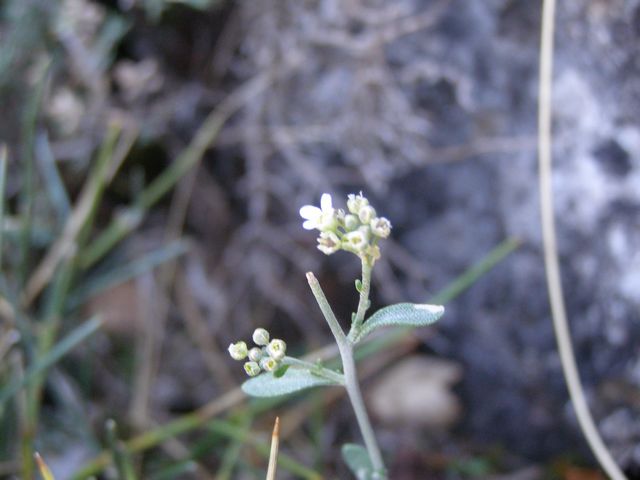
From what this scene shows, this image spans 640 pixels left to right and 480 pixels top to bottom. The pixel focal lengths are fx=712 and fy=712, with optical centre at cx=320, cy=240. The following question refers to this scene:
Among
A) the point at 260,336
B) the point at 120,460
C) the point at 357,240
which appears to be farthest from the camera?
the point at 120,460

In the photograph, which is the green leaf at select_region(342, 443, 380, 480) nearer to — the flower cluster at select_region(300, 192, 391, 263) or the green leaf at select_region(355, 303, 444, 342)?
the green leaf at select_region(355, 303, 444, 342)

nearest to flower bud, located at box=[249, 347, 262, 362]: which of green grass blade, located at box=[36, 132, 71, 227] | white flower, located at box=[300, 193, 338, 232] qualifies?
white flower, located at box=[300, 193, 338, 232]

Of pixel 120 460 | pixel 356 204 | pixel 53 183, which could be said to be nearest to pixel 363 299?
pixel 356 204

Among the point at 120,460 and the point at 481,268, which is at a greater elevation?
the point at 481,268

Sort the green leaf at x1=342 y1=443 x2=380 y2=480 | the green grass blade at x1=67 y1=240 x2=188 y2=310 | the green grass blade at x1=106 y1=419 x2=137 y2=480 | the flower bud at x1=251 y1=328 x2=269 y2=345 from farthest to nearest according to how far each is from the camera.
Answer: the green grass blade at x1=67 y1=240 x2=188 y2=310 → the green grass blade at x1=106 y1=419 x2=137 y2=480 → the green leaf at x1=342 y1=443 x2=380 y2=480 → the flower bud at x1=251 y1=328 x2=269 y2=345

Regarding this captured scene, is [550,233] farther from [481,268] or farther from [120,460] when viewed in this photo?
[120,460]

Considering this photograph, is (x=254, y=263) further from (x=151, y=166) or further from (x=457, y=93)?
(x=457, y=93)
